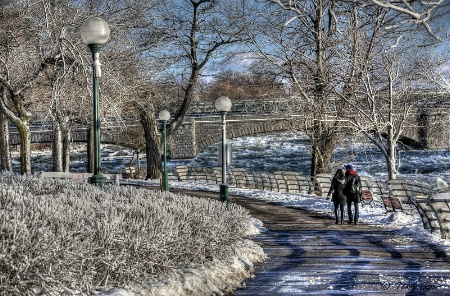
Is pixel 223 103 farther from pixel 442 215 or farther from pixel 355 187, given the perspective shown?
pixel 442 215

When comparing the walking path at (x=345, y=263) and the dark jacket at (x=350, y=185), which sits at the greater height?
the dark jacket at (x=350, y=185)

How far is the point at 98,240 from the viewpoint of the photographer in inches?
315

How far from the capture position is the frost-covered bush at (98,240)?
7020 mm

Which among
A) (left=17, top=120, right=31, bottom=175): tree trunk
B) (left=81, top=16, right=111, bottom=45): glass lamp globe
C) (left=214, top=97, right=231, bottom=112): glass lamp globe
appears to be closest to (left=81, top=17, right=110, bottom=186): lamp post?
(left=81, top=16, right=111, bottom=45): glass lamp globe

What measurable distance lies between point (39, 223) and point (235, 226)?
4431mm

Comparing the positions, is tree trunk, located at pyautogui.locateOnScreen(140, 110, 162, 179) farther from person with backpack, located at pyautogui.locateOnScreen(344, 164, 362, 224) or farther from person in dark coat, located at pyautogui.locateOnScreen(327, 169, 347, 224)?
person with backpack, located at pyautogui.locateOnScreen(344, 164, 362, 224)

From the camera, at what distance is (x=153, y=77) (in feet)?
111

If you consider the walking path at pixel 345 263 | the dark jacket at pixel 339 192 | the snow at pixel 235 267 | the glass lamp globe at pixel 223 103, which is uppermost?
the glass lamp globe at pixel 223 103

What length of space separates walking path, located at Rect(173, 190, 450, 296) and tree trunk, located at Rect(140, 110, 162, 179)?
2025 centimetres

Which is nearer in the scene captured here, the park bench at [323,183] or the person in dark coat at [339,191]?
the person in dark coat at [339,191]

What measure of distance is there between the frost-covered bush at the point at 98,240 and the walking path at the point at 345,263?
3.16ft

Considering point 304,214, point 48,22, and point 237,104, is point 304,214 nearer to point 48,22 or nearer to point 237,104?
point 48,22

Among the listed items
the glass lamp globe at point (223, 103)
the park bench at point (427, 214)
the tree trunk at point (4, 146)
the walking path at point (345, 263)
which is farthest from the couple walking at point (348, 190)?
the tree trunk at point (4, 146)

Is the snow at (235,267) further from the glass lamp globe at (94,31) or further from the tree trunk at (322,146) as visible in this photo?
the tree trunk at (322,146)
